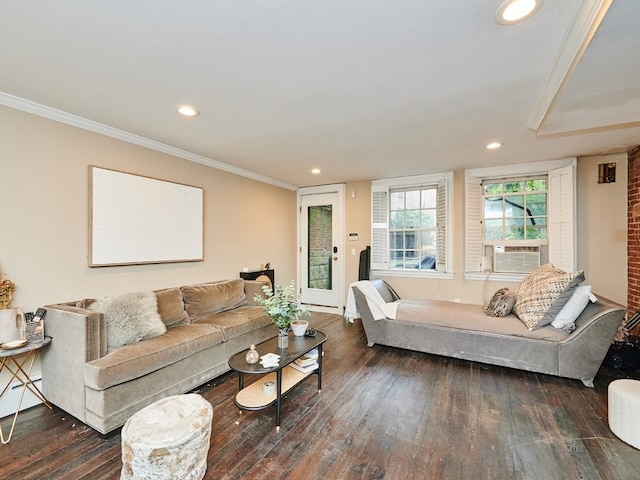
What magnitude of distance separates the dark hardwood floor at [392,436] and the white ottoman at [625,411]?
0.06 m

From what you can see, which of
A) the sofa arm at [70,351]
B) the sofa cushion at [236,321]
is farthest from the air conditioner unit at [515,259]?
the sofa arm at [70,351]

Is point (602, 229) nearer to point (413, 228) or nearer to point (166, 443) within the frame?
point (413, 228)

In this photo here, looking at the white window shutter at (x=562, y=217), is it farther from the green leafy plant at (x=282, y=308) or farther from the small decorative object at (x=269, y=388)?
the small decorative object at (x=269, y=388)

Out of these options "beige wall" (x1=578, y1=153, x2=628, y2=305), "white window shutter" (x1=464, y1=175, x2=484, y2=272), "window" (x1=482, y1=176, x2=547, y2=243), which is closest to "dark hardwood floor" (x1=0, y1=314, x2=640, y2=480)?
"beige wall" (x1=578, y1=153, x2=628, y2=305)

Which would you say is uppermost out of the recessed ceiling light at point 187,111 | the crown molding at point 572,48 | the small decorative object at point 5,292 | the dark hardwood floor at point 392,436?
the recessed ceiling light at point 187,111

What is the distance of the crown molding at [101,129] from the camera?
2.30 meters

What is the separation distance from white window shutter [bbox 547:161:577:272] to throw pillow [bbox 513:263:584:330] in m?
0.91

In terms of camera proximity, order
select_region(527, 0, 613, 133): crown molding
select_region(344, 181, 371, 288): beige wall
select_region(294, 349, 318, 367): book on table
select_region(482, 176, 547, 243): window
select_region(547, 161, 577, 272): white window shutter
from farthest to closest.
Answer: select_region(344, 181, 371, 288): beige wall → select_region(482, 176, 547, 243): window → select_region(547, 161, 577, 272): white window shutter → select_region(294, 349, 318, 367): book on table → select_region(527, 0, 613, 133): crown molding

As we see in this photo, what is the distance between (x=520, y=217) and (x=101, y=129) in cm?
521

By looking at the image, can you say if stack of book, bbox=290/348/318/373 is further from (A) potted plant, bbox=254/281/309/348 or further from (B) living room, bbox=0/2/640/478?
(B) living room, bbox=0/2/640/478

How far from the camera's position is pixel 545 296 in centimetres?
289

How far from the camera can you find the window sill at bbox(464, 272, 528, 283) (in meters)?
4.15

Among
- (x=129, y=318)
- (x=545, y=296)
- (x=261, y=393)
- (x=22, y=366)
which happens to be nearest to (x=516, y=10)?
(x=545, y=296)

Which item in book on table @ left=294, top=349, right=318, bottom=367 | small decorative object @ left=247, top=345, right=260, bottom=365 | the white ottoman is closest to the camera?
the white ottoman
